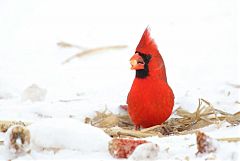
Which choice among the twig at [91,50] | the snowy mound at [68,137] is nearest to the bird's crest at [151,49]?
the snowy mound at [68,137]

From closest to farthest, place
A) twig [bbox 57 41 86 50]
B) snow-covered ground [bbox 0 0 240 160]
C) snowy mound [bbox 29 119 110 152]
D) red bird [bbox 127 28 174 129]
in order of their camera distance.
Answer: snowy mound [bbox 29 119 110 152], red bird [bbox 127 28 174 129], snow-covered ground [bbox 0 0 240 160], twig [bbox 57 41 86 50]

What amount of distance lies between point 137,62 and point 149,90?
4.6 inches

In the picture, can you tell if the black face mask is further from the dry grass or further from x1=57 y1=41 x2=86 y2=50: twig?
x1=57 y1=41 x2=86 y2=50: twig

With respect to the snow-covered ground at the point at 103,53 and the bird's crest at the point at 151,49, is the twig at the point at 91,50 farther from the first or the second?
the bird's crest at the point at 151,49

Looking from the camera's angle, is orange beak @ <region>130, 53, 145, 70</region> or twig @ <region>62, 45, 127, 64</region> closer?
orange beak @ <region>130, 53, 145, 70</region>

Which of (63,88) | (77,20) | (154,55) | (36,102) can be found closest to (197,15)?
(77,20)

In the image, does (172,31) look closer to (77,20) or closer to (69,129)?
(77,20)

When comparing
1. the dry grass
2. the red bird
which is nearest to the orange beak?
the red bird

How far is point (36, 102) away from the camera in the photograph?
301cm

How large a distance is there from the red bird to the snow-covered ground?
0.45 m

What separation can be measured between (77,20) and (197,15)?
96 cm

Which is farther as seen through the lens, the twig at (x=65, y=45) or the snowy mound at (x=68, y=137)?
the twig at (x=65, y=45)

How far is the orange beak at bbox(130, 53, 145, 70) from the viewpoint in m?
2.29

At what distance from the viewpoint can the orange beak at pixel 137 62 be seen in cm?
229
